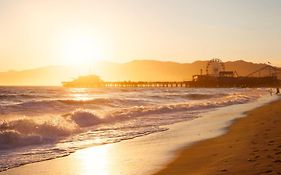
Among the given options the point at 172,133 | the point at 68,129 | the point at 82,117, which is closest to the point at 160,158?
the point at 172,133

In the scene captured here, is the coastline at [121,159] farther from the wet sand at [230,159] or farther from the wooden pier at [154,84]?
the wooden pier at [154,84]

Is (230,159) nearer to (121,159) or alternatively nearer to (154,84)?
(121,159)

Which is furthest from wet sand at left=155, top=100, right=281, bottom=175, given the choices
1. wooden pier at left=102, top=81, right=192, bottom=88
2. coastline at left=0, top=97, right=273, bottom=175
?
wooden pier at left=102, top=81, right=192, bottom=88

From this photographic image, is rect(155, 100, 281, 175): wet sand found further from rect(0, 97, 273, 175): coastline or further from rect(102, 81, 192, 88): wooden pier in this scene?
rect(102, 81, 192, 88): wooden pier

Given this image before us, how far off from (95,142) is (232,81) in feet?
430

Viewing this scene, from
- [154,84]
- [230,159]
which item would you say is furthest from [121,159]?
[154,84]

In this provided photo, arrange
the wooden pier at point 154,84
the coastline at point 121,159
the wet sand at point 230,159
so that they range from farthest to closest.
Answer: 1. the wooden pier at point 154,84
2. the coastline at point 121,159
3. the wet sand at point 230,159

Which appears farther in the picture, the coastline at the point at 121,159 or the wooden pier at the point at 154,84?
the wooden pier at the point at 154,84

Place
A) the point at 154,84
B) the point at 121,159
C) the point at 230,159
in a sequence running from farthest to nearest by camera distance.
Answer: the point at 154,84 < the point at 121,159 < the point at 230,159

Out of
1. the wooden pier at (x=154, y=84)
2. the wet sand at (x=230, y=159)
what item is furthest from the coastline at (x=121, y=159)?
the wooden pier at (x=154, y=84)

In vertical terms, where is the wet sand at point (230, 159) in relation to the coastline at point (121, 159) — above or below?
above

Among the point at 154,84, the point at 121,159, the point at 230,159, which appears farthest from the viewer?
the point at 154,84

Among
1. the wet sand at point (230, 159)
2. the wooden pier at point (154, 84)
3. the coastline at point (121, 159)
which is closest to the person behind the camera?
the wet sand at point (230, 159)

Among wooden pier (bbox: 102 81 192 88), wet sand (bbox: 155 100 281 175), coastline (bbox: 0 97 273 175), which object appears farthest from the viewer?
wooden pier (bbox: 102 81 192 88)
